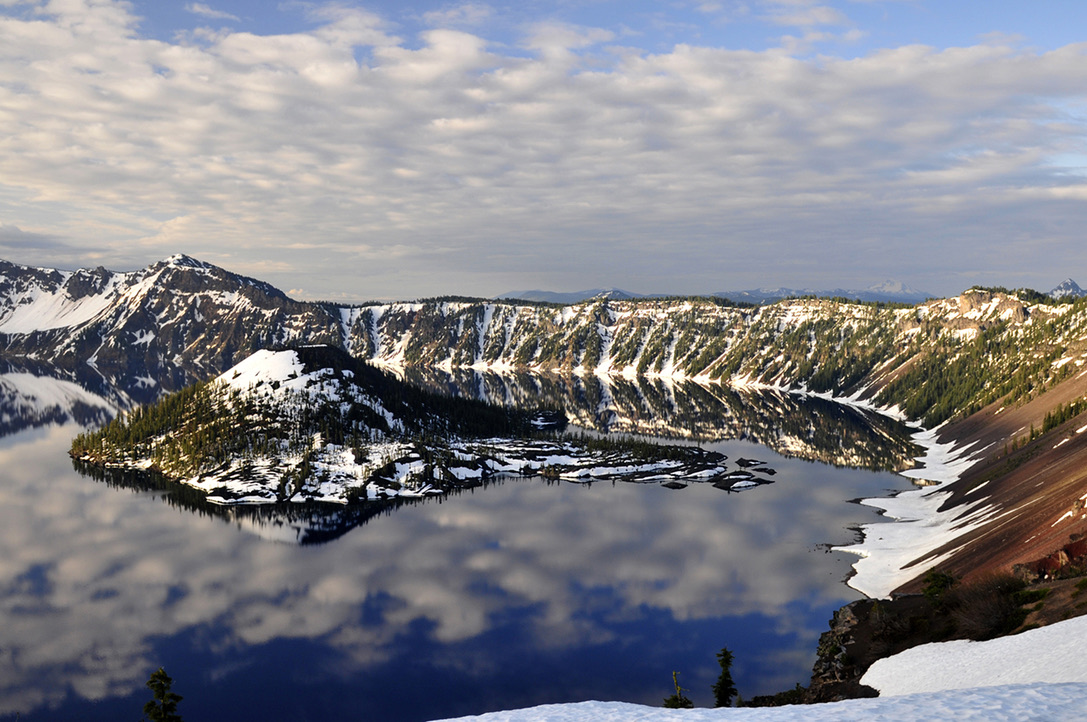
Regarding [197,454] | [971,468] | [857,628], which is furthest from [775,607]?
[197,454]

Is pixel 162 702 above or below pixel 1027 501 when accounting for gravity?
below

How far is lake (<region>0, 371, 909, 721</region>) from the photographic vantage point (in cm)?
7656

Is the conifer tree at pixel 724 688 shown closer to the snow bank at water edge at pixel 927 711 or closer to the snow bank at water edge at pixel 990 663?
the snow bank at water edge at pixel 990 663

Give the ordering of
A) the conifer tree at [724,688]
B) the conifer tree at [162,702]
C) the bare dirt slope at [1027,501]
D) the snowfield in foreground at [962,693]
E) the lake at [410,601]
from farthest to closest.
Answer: the lake at [410,601] → the bare dirt slope at [1027,501] → the conifer tree at [724,688] → the conifer tree at [162,702] → the snowfield in foreground at [962,693]

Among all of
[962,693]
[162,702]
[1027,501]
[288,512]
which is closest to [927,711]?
[962,693]

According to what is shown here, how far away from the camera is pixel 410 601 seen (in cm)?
10088

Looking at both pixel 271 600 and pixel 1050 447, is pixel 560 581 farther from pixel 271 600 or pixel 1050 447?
pixel 1050 447

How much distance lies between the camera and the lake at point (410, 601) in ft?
251

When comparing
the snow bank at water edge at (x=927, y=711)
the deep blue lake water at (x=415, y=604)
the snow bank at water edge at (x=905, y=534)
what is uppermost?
the snow bank at water edge at (x=927, y=711)

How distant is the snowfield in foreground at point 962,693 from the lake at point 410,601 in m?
24.4

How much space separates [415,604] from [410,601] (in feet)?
5.16

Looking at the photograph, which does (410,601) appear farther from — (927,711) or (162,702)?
(927,711)

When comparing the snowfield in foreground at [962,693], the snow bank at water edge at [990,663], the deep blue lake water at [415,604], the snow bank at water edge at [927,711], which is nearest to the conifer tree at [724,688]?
the deep blue lake water at [415,604]

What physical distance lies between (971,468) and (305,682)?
168m
